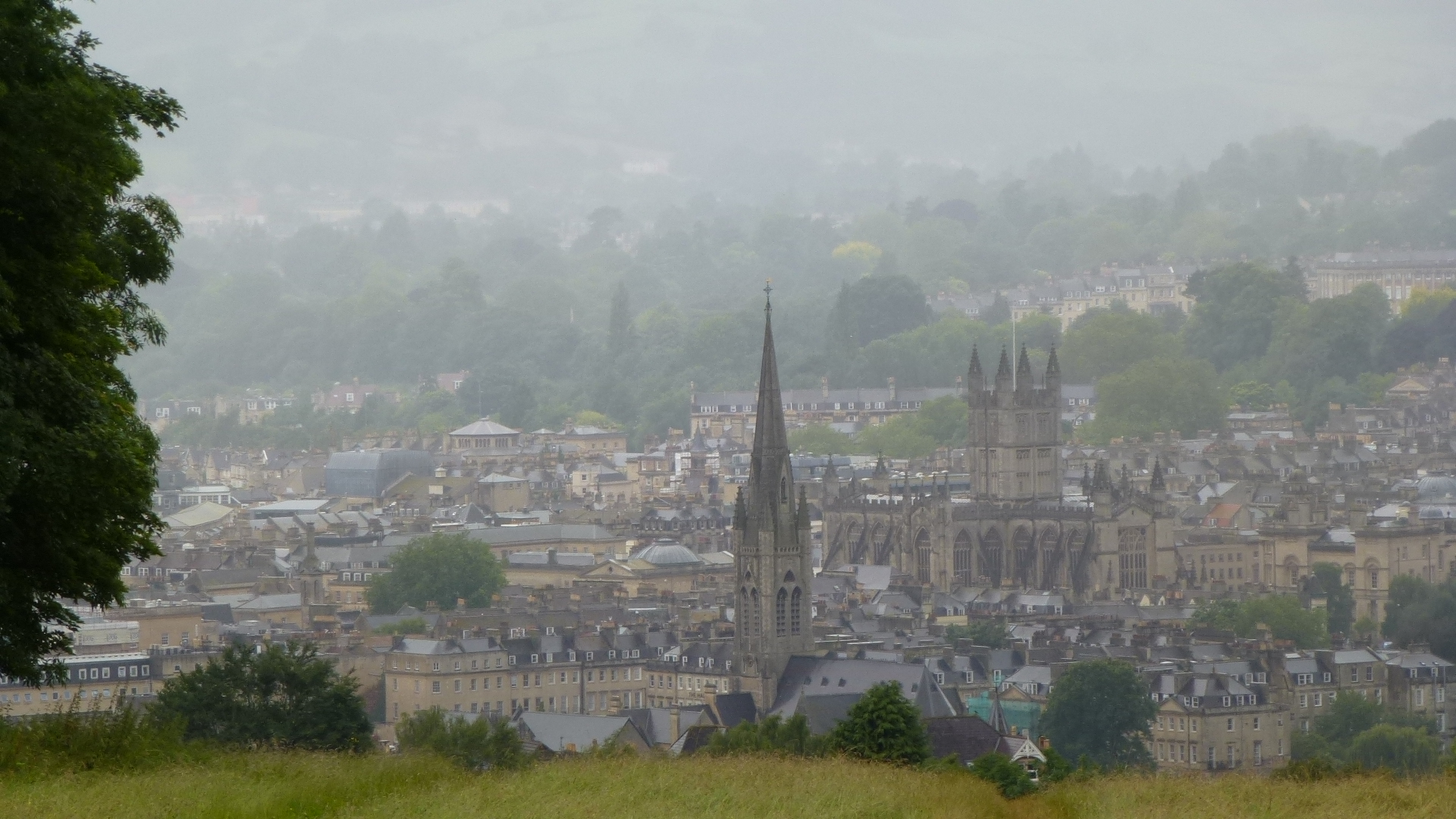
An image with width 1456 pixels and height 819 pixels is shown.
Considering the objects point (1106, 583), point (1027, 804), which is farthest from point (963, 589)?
point (1027, 804)

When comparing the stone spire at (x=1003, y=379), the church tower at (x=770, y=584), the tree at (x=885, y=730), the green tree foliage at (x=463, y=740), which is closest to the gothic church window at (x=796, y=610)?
the church tower at (x=770, y=584)

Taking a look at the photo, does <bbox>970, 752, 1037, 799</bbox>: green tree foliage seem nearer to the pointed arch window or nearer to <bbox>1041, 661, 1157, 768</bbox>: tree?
<bbox>1041, 661, 1157, 768</bbox>: tree

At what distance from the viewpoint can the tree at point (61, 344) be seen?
17.8 m

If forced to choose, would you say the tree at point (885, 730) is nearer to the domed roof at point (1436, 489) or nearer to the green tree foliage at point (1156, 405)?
the domed roof at point (1436, 489)

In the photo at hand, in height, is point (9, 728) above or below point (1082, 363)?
below

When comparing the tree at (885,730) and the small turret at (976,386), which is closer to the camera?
the tree at (885,730)

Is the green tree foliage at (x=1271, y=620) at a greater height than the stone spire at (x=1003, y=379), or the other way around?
the stone spire at (x=1003, y=379)

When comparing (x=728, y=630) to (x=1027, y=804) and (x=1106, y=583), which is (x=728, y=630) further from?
(x=1027, y=804)

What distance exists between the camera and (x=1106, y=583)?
8919 centimetres

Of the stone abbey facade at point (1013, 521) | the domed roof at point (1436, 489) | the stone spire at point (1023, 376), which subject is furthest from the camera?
the domed roof at point (1436, 489)

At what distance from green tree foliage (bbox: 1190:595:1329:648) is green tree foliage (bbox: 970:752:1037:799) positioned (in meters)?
39.4

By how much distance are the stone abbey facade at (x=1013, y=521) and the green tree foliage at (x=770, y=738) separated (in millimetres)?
41623

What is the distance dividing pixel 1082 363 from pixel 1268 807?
439 ft

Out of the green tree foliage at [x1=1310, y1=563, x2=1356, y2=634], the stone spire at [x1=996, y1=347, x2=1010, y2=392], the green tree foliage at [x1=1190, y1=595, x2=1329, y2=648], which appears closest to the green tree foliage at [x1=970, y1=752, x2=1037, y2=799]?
the green tree foliage at [x1=1190, y1=595, x2=1329, y2=648]
